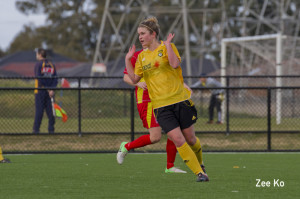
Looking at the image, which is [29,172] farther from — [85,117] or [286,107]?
[286,107]

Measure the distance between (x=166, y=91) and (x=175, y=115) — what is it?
0.95 ft

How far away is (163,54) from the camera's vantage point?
762 centimetres

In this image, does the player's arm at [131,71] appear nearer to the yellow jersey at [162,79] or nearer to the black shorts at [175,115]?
the yellow jersey at [162,79]

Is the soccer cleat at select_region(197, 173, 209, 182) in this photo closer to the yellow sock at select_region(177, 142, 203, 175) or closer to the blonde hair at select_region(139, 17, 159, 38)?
the yellow sock at select_region(177, 142, 203, 175)

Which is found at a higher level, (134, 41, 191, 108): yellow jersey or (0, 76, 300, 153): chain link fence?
(134, 41, 191, 108): yellow jersey

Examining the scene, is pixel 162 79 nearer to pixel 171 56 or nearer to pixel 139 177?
pixel 171 56

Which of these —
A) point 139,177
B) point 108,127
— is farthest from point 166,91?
point 108,127

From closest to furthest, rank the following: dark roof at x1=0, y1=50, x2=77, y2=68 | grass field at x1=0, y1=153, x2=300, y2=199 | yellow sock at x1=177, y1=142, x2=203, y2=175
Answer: grass field at x1=0, y1=153, x2=300, y2=199
yellow sock at x1=177, y1=142, x2=203, y2=175
dark roof at x1=0, y1=50, x2=77, y2=68

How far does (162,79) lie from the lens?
764 cm

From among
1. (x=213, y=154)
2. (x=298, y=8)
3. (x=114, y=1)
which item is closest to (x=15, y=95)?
(x=213, y=154)

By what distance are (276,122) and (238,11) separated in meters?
46.8

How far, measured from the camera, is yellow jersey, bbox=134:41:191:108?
300 inches

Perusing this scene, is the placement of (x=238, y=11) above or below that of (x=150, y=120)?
above
